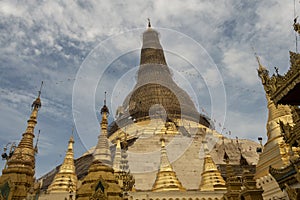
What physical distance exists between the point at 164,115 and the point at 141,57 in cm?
1417

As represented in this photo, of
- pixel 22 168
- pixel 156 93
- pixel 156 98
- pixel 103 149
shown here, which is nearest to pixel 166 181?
pixel 103 149

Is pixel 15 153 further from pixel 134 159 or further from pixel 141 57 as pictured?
pixel 141 57

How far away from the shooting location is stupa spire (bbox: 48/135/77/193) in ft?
61.3

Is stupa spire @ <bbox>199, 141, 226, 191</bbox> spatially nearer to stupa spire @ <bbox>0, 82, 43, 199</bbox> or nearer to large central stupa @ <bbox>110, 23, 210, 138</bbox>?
stupa spire @ <bbox>0, 82, 43, 199</bbox>

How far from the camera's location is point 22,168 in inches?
607

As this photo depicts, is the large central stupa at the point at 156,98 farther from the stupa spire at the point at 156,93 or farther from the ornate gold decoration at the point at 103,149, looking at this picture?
the ornate gold decoration at the point at 103,149

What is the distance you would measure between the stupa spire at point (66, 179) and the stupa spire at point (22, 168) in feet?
10.6

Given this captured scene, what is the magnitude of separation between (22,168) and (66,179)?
14.9 ft

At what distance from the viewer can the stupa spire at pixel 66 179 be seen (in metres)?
18.7

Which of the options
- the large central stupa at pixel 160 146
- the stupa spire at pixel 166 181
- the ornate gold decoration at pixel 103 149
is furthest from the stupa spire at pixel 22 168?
the stupa spire at pixel 166 181

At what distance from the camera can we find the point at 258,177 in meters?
16.9

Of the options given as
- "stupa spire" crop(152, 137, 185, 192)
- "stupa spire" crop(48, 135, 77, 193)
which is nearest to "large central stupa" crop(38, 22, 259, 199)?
"stupa spire" crop(152, 137, 185, 192)

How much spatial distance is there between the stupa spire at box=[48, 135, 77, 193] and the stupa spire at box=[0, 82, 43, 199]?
3232 millimetres

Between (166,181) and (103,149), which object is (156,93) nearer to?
(166,181)
